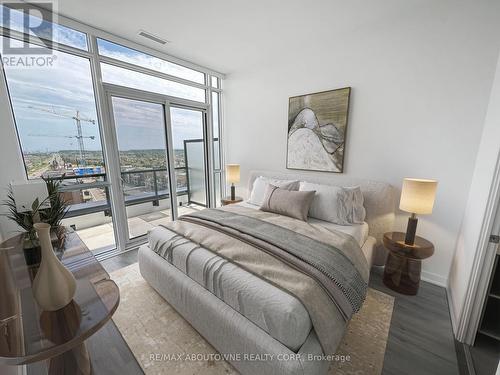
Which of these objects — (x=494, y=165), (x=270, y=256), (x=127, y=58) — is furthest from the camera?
(x=127, y=58)

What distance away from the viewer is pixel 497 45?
1.72m

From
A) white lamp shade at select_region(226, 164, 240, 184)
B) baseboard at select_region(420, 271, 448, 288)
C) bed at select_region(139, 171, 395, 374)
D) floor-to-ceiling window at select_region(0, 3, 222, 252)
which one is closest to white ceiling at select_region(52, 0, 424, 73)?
floor-to-ceiling window at select_region(0, 3, 222, 252)

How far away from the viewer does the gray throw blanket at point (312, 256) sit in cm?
133

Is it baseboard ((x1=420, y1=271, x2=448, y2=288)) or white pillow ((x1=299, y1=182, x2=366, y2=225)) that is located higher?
white pillow ((x1=299, y1=182, x2=366, y2=225))

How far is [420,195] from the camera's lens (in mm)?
1836

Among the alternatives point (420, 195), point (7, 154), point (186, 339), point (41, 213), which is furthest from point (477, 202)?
point (7, 154)

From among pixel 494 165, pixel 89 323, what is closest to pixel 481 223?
pixel 494 165

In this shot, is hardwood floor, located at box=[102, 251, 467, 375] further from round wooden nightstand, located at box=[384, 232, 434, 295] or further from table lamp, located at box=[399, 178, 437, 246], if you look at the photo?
table lamp, located at box=[399, 178, 437, 246]

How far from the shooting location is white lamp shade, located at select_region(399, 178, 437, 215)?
5.94ft

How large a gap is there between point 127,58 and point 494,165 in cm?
396

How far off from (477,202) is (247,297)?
78.5 inches

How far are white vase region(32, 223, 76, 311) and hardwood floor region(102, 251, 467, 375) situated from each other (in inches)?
78.3

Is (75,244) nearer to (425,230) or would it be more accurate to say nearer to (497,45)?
(425,230)

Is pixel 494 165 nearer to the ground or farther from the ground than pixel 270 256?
farther from the ground
